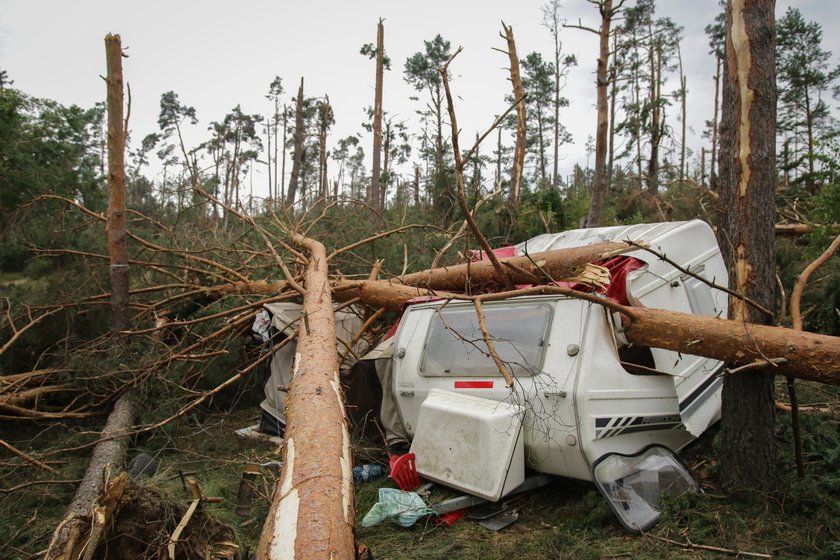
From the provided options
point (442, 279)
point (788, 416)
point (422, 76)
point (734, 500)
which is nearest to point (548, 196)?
point (442, 279)

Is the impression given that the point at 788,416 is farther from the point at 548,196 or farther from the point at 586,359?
the point at 548,196

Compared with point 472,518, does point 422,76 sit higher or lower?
higher

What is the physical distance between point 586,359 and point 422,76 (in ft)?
73.7

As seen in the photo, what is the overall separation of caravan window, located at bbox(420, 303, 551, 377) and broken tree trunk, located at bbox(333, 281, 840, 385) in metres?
0.46

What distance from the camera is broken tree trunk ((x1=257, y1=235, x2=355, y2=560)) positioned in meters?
2.08

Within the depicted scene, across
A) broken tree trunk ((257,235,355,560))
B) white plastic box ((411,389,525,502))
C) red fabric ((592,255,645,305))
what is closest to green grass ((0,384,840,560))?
white plastic box ((411,389,525,502))

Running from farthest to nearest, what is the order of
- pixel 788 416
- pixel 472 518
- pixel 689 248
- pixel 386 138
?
pixel 386 138 → pixel 689 248 → pixel 788 416 → pixel 472 518

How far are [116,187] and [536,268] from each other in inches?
210

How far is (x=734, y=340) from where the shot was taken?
3.67 m

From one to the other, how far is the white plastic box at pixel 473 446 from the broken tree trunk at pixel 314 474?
1030mm

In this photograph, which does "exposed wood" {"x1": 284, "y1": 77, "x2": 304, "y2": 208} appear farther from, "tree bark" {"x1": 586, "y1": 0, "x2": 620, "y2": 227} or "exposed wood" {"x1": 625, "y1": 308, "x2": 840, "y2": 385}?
"exposed wood" {"x1": 625, "y1": 308, "x2": 840, "y2": 385}

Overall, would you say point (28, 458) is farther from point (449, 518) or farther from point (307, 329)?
point (449, 518)

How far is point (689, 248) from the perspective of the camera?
5238mm

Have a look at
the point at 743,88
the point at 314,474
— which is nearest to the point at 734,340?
the point at 743,88
